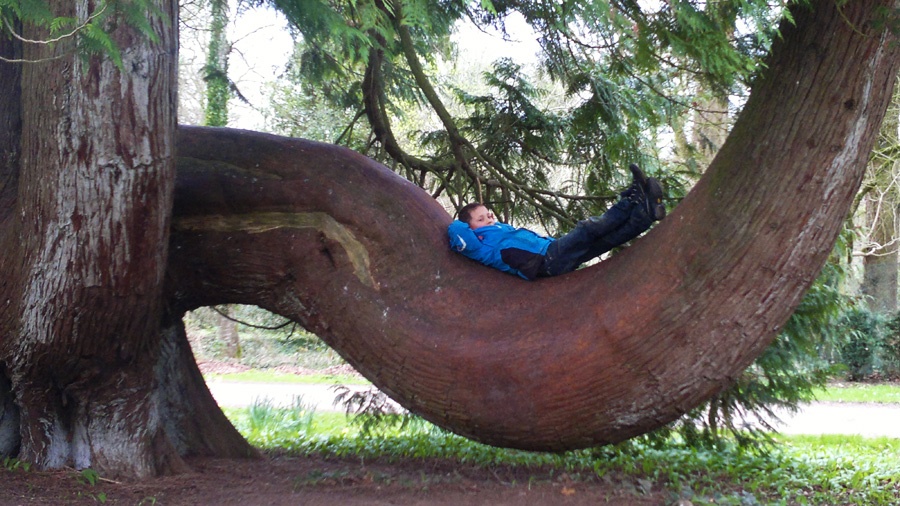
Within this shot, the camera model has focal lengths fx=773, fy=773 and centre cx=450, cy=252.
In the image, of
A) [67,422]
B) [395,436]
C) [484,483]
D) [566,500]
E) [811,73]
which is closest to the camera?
[811,73]

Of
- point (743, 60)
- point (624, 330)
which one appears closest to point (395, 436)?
point (624, 330)

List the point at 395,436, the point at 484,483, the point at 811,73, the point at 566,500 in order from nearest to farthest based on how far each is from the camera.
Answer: the point at 811,73 → the point at 566,500 → the point at 484,483 → the point at 395,436

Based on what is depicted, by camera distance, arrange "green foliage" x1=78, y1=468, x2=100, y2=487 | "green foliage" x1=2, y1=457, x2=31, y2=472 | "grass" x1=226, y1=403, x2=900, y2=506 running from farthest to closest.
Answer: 1. "grass" x1=226, y1=403, x2=900, y2=506
2. "green foliage" x1=2, y1=457, x2=31, y2=472
3. "green foliage" x1=78, y1=468, x2=100, y2=487

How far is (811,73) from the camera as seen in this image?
3521mm

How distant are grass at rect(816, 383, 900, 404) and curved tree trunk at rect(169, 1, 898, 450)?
10.1 metres

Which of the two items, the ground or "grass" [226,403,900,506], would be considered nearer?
the ground

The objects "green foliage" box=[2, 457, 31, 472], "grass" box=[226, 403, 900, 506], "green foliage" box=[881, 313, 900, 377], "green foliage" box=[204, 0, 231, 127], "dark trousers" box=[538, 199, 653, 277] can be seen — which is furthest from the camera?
"green foliage" box=[881, 313, 900, 377]

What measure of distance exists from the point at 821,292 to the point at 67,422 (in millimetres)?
5081

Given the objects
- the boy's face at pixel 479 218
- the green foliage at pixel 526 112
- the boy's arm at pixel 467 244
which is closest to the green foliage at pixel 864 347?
the green foliage at pixel 526 112

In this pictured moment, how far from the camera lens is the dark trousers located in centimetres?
419

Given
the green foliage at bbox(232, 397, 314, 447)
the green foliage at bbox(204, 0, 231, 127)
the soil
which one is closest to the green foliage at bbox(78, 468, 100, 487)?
the soil

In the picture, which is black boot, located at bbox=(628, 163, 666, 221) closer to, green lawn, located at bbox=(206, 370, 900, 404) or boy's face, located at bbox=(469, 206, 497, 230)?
boy's face, located at bbox=(469, 206, 497, 230)

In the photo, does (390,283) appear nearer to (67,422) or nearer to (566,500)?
(566,500)

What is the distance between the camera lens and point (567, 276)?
13.9ft
